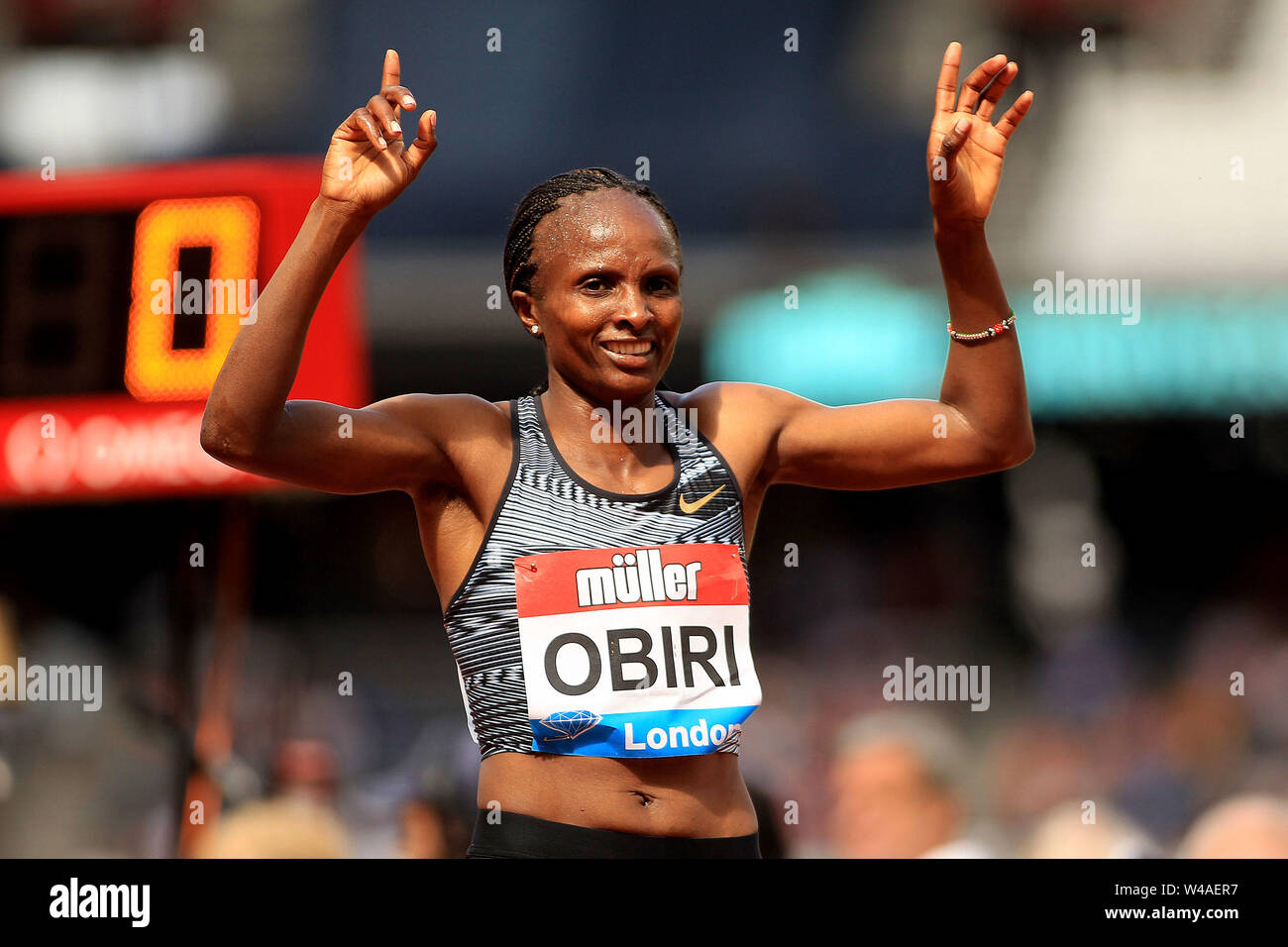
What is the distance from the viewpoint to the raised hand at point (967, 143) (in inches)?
104

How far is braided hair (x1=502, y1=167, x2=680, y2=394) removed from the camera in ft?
8.98

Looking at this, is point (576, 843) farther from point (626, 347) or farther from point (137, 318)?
point (137, 318)

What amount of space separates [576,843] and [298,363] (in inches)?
38.9

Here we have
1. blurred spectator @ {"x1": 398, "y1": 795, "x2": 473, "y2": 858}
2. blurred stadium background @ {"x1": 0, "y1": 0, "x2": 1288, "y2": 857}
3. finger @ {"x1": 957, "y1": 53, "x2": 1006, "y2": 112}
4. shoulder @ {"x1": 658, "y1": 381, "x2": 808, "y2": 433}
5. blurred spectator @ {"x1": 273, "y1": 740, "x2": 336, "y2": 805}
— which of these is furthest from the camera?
blurred stadium background @ {"x1": 0, "y1": 0, "x2": 1288, "y2": 857}

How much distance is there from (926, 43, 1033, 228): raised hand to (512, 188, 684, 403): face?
1.75 feet

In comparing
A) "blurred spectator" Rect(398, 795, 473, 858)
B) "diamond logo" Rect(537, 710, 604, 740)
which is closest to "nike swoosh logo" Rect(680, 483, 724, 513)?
"diamond logo" Rect(537, 710, 604, 740)

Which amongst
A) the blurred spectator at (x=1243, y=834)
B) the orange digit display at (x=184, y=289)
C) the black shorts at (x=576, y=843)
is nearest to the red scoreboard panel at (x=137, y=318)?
the orange digit display at (x=184, y=289)

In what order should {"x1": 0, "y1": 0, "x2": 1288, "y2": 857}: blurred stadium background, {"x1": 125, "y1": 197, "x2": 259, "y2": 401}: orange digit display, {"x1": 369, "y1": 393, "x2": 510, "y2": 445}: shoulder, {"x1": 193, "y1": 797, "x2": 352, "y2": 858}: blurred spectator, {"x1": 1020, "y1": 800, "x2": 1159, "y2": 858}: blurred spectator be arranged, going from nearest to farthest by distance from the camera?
1. {"x1": 369, "y1": 393, "x2": 510, "y2": 445}: shoulder
2. {"x1": 1020, "y1": 800, "x2": 1159, "y2": 858}: blurred spectator
3. {"x1": 193, "y1": 797, "x2": 352, "y2": 858}: blurred spectator
4. {"x1": 125, "y1": 197, "x2": 259, "y2": 401}: orange digit display
5. {"x1": 0, "y1": 0, "x2": 1288, "y2": 857}: blurred stadium background

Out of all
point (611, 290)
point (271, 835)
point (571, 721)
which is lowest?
point (271, 835)

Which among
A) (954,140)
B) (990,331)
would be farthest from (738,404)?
(954,140)

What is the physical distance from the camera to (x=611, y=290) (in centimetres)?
264

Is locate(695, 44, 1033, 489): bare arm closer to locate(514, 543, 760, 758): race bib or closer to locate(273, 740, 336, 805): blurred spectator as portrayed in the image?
locate(514, 543, 760, 758): race bib

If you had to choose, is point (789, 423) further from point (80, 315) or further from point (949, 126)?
point (80, 315)

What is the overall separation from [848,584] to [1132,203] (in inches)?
128
